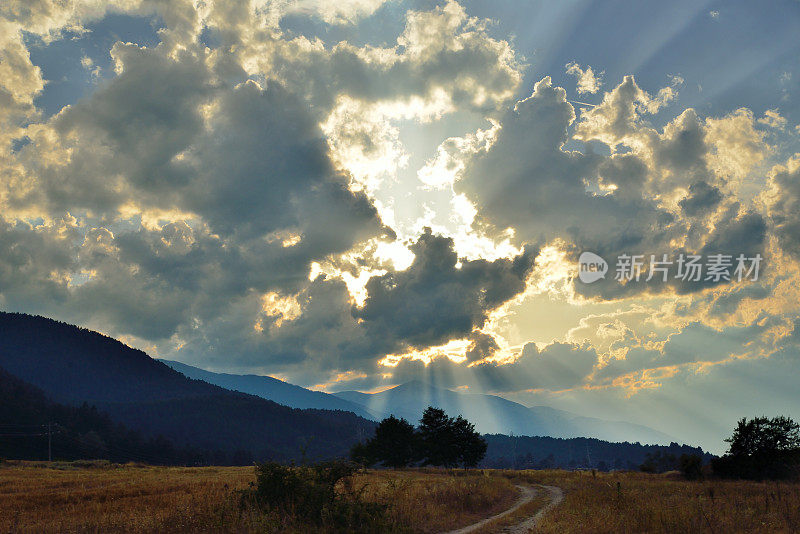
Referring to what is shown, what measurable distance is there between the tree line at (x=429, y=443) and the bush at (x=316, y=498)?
286 feet

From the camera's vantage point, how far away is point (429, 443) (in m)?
105

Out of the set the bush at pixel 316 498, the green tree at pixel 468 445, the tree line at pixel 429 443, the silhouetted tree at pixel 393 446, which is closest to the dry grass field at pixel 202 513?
the bush at pixel 316 498

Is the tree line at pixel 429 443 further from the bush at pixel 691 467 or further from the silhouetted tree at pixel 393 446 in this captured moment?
the bush at pixel 691 467

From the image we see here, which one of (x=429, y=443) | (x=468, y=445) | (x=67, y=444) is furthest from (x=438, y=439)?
(x=67, y=444)

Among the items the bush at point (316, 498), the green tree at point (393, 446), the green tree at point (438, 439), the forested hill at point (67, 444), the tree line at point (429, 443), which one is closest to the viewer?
the bush at point (316, 498)

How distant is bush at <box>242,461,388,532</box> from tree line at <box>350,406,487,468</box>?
87.2 metres

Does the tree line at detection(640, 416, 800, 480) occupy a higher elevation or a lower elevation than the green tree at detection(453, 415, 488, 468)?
higher

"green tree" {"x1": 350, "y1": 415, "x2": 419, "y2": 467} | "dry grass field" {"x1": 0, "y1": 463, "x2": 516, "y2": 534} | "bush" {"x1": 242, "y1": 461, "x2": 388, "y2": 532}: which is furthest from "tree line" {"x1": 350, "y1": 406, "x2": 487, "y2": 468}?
"bush" {"x1": 242, "y1": 461, "x2": 388, "y2": 532}

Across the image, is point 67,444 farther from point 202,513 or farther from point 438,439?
point 202,513

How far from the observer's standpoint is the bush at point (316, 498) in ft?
57.0

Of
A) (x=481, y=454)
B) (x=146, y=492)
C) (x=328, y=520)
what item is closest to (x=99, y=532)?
(x=328, y=520)

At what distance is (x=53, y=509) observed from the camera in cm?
2764

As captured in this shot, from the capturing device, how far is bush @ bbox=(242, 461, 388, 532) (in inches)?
684

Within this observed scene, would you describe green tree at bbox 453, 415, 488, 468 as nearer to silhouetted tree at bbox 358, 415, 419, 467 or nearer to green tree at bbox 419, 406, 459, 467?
green tree at bbox 419, 406, 459, 467
